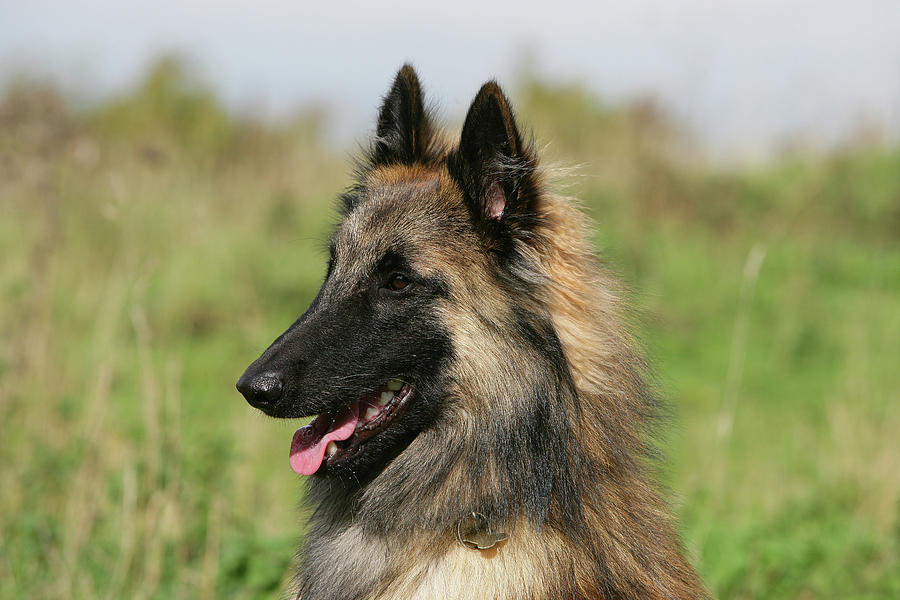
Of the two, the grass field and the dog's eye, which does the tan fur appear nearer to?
the dog's eye

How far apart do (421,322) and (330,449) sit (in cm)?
56

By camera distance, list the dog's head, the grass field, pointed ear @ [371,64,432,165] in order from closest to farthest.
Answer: the dog's head → pointed ear @ [371,64,432,165] → the grass field

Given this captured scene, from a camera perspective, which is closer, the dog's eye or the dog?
the dog

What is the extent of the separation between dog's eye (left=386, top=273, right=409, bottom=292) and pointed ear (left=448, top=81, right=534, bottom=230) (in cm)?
34

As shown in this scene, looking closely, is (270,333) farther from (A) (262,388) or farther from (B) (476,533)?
(B) (476,533)

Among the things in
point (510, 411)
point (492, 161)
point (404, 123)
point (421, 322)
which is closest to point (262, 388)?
point (421, 322)

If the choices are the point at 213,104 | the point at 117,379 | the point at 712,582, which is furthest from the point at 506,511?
the point at 213,104

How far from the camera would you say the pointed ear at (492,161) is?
2.86 meters

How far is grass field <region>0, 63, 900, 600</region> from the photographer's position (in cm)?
448

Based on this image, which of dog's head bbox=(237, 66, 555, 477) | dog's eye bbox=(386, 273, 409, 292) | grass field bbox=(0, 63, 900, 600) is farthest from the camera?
grass field bbox=(0, 63, 900, 600)


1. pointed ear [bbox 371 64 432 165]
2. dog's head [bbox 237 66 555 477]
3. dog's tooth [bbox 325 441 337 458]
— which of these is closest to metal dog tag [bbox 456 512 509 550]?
dog's head [bbox 237 66 555 477]

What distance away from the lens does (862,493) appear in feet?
19.2

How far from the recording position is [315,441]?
3053 mm

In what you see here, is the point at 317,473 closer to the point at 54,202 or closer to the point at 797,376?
the point at 54,202
